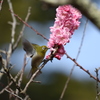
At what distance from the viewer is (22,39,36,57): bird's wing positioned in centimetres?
213

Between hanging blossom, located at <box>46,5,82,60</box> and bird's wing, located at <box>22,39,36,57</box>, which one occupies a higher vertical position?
hanging blossom, located at <box>46,5,82,60</box>

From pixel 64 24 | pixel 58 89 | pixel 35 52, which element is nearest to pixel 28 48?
pixel 35 52

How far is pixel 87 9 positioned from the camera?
1.31m

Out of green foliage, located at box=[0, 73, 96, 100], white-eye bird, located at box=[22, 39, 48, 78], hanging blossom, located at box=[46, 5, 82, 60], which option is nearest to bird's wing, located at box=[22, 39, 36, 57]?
white-eye bird, located at box=[22, 39, 48, 78]

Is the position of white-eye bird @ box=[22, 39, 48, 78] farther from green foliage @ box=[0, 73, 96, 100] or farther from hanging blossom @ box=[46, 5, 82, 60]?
green foliage @ box=[0, 73, 96, 100]

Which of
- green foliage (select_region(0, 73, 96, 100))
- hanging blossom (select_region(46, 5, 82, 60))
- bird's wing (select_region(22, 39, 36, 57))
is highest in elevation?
green foliage (select_region(0, 73, 96, 100))

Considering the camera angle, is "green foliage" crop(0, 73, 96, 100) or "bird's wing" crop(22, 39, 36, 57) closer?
"bird's wing" crop(22, 39, 36, 57)

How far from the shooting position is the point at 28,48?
2.16 m

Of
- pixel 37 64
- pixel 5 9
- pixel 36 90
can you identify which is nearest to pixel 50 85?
pixel 36 90

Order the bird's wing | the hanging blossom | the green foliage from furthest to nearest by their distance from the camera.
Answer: the green foliage
the bird's wing
the hanging blossom

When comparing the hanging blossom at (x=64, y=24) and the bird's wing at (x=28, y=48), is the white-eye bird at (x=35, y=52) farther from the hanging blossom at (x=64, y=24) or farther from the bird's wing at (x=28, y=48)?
the hanging blossom at (x=64, y=24)

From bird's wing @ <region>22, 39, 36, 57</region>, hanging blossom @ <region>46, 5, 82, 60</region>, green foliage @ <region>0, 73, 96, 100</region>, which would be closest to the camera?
hanging blossom @ <region>46, 5, 82, 60</region>

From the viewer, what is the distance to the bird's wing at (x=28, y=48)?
6.98 feet

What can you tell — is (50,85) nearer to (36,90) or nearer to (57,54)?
(36,90)
